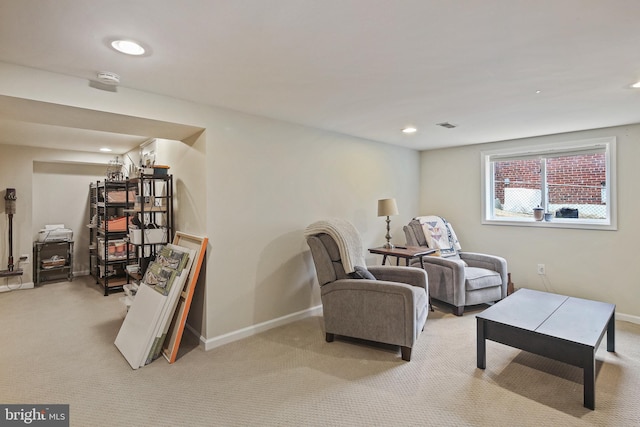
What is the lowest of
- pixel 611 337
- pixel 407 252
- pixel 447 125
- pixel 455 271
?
pixel 611 337

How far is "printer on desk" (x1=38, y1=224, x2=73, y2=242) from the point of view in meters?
5.20

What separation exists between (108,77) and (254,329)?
234 cm

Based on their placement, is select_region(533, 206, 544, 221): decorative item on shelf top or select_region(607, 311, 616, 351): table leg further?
select_region(533, 206, 544, 221): decorative item on shelf top

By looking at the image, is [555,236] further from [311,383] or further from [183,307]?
[183,307]

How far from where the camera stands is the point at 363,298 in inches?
109

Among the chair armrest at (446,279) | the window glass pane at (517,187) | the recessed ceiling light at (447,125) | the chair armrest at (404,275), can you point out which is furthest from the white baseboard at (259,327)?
the recessed ceiling light at (447,125)

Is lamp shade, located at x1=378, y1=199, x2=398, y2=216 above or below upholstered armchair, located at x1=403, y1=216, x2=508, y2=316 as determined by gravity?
above

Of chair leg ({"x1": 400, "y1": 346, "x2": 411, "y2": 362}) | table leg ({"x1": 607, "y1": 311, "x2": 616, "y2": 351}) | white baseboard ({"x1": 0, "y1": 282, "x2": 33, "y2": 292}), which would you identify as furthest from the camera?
white baseboard ({"x1": 0, "y1": 282, "x2": 33, "y2": 292})

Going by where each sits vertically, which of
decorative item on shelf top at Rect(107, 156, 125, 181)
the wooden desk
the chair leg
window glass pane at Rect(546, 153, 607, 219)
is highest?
decorative item on shelf top at Rect(107, 156, 125, 181)

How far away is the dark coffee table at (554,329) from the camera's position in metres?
2.03

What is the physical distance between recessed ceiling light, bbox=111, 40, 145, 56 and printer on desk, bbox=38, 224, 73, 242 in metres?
4.83

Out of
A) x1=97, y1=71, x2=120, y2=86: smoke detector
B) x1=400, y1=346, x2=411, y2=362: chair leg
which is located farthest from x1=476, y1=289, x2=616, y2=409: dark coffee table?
x1=97, y1=71, x2=120, y2=86: smoke detector

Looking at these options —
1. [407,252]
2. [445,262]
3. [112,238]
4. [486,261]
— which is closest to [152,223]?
[112,238]

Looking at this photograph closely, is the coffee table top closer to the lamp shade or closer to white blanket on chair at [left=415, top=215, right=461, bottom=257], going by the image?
white blanket on chair at [left=415, top=215, right=461, bottom=257]
